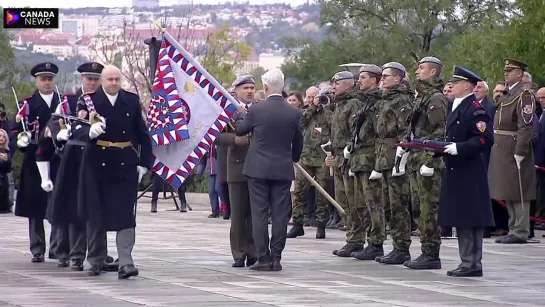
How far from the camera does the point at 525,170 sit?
18891 millimetres

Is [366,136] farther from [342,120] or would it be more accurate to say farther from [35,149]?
[35,149]

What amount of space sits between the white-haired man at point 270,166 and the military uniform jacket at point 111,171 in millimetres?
1227

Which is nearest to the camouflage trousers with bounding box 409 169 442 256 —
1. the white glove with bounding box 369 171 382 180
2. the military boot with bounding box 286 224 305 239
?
the white glove with bounding box 369 171 382 180

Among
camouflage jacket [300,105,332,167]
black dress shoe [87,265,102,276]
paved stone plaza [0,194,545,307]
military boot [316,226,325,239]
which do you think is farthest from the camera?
camouflage jacket [300,105,332,167]

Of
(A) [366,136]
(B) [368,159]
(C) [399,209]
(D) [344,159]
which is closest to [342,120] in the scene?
(D) [344,159]

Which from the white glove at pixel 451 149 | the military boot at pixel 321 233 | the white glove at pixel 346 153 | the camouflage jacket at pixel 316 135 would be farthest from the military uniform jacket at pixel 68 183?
the camouflage jacket at pixel 316 135

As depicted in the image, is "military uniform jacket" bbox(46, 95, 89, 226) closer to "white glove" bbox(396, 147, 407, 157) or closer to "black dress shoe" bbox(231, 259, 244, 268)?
"black dress shoe" bbox(231, 259, 244, 268)

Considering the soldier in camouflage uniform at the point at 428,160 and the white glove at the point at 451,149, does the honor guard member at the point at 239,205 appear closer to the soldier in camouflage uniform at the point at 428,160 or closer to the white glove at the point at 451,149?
the soldier in camouflage uniform at the point at 428,160

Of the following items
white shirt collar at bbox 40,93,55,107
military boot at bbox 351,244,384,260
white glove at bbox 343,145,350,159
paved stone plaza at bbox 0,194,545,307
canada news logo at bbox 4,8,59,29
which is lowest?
paved stone plaza at bbox 0,194,545,307

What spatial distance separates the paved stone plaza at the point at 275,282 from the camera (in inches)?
488

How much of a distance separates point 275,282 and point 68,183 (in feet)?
8.57

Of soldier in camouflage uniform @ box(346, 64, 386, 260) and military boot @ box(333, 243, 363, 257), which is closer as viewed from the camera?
soldier in camouflage uniform @ box(346, 64, 386, 260)

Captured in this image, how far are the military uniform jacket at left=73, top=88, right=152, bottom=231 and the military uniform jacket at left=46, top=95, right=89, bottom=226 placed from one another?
535 mm

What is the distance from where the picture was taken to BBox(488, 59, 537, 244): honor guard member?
18344 millimetres
